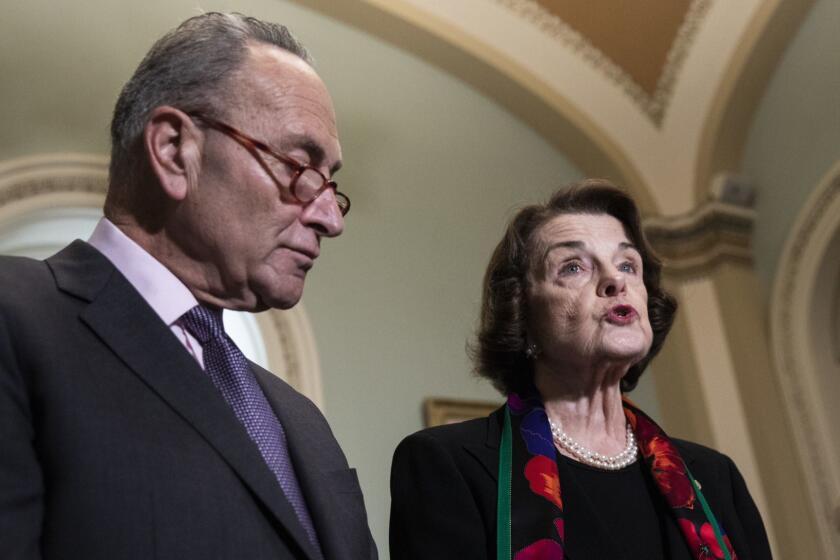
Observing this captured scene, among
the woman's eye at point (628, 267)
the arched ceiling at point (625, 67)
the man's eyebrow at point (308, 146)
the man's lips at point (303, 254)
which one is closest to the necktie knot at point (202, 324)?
the man's lips at point (303, 254)

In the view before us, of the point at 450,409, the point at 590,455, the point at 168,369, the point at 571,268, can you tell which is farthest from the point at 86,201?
the point at 168,369

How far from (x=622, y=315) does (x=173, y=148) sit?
1234 mm

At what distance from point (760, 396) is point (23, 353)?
5.51 meters

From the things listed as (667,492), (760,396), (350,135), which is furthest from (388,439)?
(667,492)

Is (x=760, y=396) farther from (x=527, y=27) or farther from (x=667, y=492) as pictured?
(x=667, y=492)

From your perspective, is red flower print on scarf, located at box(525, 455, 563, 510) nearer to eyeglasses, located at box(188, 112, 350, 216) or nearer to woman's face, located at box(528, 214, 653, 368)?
woman's face, located at box(528, 214, 653, 368)

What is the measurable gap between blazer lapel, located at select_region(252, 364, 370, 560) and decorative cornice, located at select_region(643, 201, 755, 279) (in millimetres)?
5035

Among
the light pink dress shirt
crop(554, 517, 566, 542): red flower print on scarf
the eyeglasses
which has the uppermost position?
the eyeglasses

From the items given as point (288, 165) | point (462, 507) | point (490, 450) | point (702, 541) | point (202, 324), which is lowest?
point (702, 541)

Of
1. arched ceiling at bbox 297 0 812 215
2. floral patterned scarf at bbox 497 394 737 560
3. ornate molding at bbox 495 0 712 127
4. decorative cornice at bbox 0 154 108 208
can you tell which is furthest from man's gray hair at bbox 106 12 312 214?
ornate molding at bbox 495 0 712 127

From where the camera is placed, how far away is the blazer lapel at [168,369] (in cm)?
141

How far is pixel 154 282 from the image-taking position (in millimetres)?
1556

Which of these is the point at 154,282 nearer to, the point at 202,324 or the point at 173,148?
the point at 202,324

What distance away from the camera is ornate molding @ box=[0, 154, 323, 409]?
5027 mm
